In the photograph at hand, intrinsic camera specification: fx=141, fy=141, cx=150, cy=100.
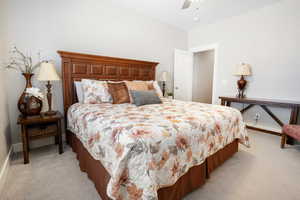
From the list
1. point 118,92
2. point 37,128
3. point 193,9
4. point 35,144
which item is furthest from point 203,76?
point 35,144

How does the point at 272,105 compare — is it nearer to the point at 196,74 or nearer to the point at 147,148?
the point at 196,74

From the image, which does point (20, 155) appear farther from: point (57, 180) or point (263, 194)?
point (263, 194)

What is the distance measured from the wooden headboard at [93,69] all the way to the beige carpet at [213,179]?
3.22ft

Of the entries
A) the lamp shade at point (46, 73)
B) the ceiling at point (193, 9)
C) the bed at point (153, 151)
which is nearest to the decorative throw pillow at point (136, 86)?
the bed at point (153, 151)

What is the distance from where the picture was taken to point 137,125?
1148 mm

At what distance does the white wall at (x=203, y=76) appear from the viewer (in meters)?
5.48

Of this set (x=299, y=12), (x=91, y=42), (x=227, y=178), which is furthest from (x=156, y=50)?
(x=227, y=178)

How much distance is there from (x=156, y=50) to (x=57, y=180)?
3490 millimetres

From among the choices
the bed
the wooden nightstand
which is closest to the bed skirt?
the bed

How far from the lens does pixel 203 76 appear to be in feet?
18.6

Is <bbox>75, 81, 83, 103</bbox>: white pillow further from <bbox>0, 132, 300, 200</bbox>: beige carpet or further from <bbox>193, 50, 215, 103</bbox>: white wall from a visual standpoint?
<bbox>193, 50, 215, 103</bbox>: white wall

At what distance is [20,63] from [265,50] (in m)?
4.77

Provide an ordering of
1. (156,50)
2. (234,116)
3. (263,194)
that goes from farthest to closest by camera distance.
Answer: (156,50), (234,116), (263,194)

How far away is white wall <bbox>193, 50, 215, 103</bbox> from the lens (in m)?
5.48
